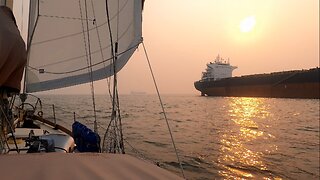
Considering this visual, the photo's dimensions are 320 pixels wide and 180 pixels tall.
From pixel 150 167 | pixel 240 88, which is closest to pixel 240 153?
pixel 150 167

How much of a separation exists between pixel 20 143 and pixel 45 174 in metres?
3.29

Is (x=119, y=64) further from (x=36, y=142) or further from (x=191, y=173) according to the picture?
(x=191, y=173)

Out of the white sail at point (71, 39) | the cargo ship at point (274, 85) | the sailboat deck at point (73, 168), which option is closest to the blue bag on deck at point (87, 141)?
the white sail at point (71, 39)

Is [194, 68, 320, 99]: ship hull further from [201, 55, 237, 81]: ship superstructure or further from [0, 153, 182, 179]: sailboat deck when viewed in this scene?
[0, 153, 182, 179]: sailboat deck

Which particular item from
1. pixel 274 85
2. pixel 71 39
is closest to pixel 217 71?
pixel 274 85

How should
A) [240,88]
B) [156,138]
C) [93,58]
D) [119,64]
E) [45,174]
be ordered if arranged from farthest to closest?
[240,88] < [156,138] < [93,58] < [119,64] < [45,174]

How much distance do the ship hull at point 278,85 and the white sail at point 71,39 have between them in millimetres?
46194

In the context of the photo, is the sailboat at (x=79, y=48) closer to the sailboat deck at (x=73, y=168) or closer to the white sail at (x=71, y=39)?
the white sail at (x=71, y=39)

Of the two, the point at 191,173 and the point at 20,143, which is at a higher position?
the point at 20,143

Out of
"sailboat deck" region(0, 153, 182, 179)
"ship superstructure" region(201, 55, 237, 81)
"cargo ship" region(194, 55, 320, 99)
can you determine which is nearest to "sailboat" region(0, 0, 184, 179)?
"sailboat deck" region(0, 153, 182, 179)

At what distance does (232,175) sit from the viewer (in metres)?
8.55

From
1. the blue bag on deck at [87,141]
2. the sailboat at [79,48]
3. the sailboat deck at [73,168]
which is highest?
the sailboat at [79,48]

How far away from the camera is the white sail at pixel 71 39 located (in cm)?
484

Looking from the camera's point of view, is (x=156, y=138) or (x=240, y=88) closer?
(x=156, y=138)
